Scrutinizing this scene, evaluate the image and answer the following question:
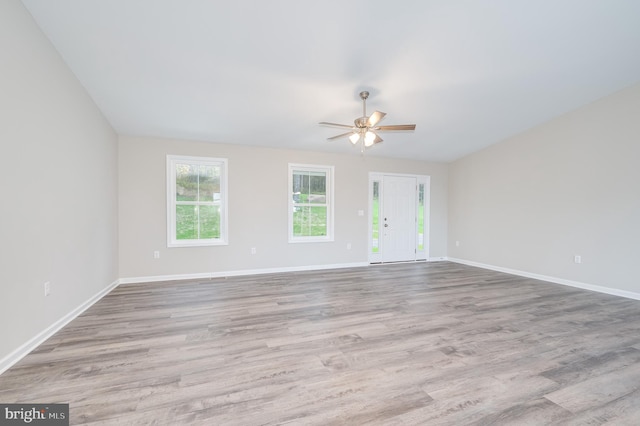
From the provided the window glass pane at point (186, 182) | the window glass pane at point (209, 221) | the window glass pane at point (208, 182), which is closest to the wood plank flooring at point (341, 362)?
the window glass pane at point (209, 221)

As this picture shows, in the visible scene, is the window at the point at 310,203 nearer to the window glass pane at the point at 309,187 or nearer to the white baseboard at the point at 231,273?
the window glass pane at the point at 309,187

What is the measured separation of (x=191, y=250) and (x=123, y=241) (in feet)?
3.45

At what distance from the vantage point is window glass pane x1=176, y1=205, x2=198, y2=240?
5.00 metres

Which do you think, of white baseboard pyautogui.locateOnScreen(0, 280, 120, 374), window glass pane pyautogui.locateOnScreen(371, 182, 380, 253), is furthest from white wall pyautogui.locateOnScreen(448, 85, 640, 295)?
white baseboard pyautogui.locateOnScreen(0, 280, 120, 374)

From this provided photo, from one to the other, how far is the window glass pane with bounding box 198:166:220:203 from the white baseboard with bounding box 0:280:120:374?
2.19m

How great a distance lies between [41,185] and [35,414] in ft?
6.22

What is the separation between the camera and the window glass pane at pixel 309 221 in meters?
5.78

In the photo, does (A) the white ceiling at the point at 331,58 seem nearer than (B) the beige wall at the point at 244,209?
Yes

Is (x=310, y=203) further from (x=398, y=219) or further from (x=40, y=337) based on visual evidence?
Answer: (x=40, y=337)

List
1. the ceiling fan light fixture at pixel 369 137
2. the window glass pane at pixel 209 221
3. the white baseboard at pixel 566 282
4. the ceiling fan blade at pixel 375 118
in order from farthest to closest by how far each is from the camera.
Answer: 1. the window glass pane at pixel 209 221
2. the white baseboard at pixel 566 282
3. the ceiling fan light fixture at pixel 369 137
4. the ceiling fan blade at pixel 375 118

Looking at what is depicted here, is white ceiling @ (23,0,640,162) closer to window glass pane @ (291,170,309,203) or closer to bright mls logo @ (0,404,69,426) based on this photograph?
window glass pane @ (291,170,309,203)

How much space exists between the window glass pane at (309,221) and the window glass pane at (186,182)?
1.95 m

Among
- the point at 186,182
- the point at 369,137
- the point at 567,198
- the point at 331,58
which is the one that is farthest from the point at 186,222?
the point at 567,198

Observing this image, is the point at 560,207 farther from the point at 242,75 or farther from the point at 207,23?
the point at 207,23
